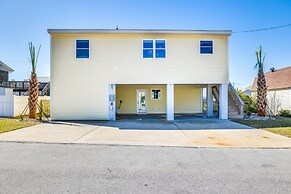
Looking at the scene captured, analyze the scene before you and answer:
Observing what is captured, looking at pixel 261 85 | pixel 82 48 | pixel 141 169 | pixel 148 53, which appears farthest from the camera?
pixel 261 85

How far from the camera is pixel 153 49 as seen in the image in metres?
13.1

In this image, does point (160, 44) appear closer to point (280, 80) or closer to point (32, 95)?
point (32, 95)

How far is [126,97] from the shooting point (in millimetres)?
17594

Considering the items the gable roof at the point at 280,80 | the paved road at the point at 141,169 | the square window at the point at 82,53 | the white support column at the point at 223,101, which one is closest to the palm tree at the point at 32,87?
the square window at the point at 82,53

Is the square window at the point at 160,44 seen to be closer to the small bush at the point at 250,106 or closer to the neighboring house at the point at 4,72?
the small bush at the point at 250,106

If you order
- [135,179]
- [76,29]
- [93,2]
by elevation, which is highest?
[93,2]

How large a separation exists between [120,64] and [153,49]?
236 centimetres

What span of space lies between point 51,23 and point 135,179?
1298 cm

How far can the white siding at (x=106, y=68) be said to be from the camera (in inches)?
511

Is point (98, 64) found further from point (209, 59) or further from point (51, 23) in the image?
point (209, 59)

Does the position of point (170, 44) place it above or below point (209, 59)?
above

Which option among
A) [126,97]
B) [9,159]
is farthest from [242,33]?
[9,159]

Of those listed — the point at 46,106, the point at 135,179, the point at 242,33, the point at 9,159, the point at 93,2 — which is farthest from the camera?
the point at 46,106

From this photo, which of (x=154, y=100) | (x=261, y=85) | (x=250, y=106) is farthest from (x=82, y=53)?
(x=250, y=106)
